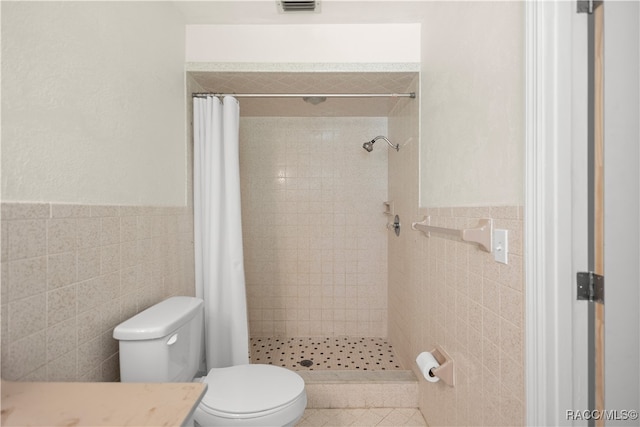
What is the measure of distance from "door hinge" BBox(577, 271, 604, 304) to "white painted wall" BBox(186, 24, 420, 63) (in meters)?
1.50

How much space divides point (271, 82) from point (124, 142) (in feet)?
3.50

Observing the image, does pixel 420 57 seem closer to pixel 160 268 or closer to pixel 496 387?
pixel 496 387

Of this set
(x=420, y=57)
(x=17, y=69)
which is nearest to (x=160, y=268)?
(x=17, y=69)

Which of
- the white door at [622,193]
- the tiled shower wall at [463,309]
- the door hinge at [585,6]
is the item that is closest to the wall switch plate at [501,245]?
the tiled shower wall at [463,309]

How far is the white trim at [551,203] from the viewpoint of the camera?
0.78 metres

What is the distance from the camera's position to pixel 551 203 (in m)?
0.79

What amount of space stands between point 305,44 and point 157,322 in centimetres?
163

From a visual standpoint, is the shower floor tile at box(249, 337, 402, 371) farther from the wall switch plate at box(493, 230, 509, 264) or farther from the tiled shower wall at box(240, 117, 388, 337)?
the wall switch plate at box(493, 230, 509, 264)

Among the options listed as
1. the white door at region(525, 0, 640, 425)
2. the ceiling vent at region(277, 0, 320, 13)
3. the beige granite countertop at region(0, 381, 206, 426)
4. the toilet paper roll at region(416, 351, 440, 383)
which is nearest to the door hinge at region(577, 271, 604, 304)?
the white door at region(525, 0, 640, 425)

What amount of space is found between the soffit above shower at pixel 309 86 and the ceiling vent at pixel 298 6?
12.4 inches

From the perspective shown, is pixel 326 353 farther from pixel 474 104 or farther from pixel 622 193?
pixel 622 193

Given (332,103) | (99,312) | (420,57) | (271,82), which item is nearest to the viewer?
(99,312)

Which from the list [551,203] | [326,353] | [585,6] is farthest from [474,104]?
[326,353]

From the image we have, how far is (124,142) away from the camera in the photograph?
123cm
